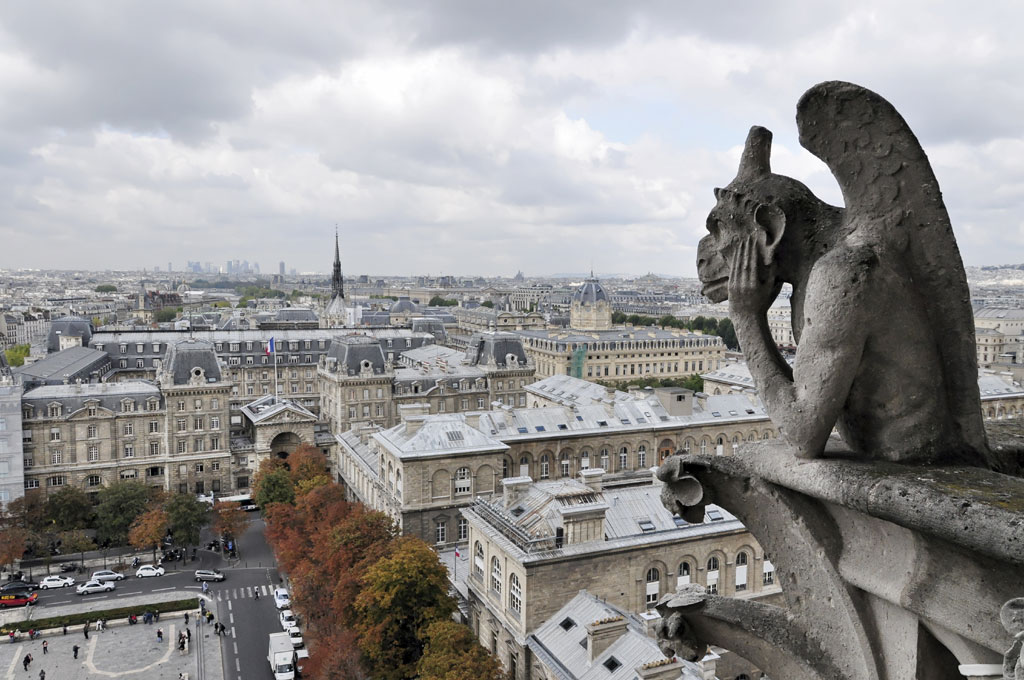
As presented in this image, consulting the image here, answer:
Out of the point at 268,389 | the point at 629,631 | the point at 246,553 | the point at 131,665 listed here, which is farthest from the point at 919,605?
the point at 268,389

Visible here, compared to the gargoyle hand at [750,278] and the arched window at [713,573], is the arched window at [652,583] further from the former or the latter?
the gargoyle hand at [750,278]

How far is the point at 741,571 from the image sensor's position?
121ft

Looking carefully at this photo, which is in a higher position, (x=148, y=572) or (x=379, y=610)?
(x=379, y=610)

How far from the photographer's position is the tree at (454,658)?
29.2m

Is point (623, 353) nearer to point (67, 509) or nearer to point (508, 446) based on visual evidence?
point (508, 446)

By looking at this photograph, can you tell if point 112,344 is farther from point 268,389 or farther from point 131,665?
point 131,665


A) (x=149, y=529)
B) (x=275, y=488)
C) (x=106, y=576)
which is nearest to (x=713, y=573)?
(x=275, y=488)

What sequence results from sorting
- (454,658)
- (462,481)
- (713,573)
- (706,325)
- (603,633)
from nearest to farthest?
(603,633), (454,658), (713,573), (462,481), (706,325)

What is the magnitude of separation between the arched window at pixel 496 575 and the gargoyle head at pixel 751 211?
99.2 ft

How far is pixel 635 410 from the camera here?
199ft

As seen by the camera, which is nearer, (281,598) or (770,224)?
(770,224)

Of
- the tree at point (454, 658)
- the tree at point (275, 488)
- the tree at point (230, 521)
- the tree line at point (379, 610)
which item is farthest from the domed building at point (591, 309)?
the tree at point (454, 658)

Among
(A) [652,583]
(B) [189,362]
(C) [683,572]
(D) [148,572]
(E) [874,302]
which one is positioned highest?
(E) [874,302]

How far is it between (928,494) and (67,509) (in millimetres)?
68248
